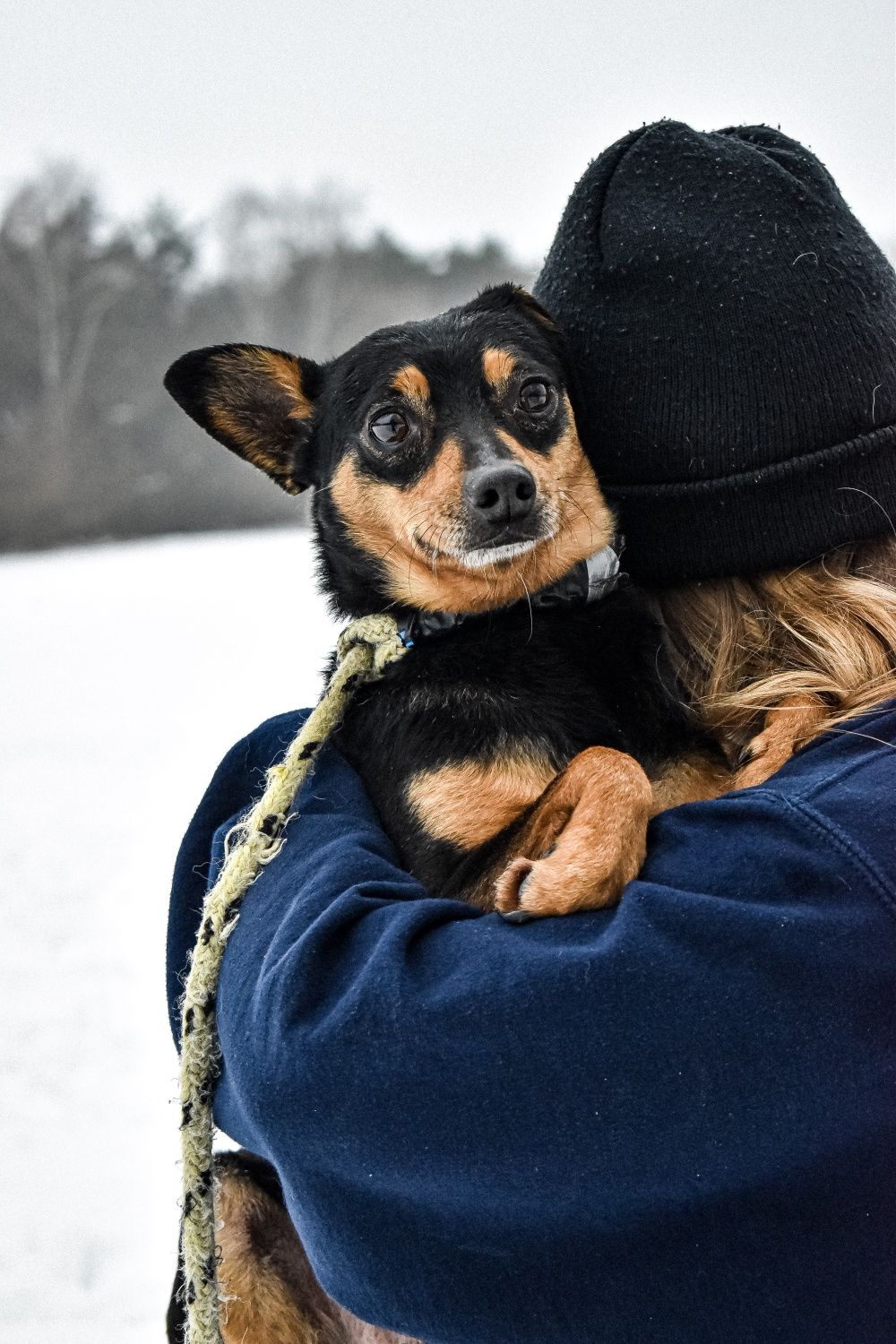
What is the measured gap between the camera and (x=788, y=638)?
202 centimetres

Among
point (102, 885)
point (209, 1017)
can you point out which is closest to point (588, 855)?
point (209, 1017)

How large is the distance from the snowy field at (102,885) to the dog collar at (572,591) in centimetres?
101

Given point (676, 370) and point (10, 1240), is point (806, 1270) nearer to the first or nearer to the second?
point (676, 370)

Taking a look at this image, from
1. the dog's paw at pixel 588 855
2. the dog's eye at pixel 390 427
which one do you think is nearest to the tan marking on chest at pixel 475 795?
the dog's paw at pixel 588 855

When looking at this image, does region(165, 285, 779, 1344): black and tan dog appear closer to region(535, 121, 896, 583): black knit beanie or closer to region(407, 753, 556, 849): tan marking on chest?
region(407, 753, 556, 849): tan marking on chest

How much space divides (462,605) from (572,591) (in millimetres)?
213

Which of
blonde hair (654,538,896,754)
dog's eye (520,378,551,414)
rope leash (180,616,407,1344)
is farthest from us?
dog's eye (520,378,551,414)

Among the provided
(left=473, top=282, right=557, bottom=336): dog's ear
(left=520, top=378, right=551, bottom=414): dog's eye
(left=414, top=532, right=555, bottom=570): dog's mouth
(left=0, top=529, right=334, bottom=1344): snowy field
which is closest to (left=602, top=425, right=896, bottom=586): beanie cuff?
(left=414, top=532, right=555, bottom=570): dog's mouth

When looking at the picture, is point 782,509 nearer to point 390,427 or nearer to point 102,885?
point 390,427

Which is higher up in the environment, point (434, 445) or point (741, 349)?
point (741, 349)

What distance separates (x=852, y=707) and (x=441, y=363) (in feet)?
3.74

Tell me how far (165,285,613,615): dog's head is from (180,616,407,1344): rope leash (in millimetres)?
558

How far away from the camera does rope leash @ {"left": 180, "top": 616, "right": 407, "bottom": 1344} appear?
1.76 m

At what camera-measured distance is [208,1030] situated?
70.3 inches
